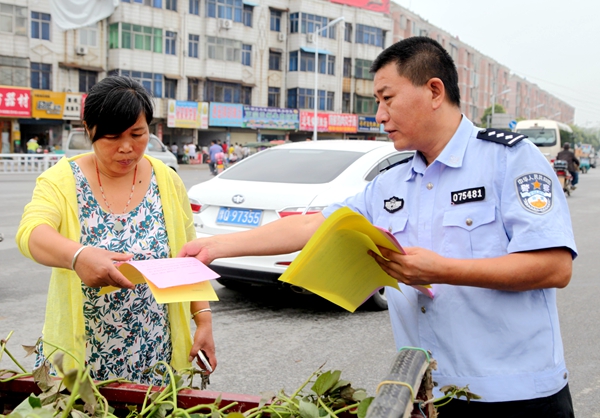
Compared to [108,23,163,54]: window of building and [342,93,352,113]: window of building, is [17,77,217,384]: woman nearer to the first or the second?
[108,23,163,54]: window of building

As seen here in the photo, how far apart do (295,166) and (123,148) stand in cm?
415

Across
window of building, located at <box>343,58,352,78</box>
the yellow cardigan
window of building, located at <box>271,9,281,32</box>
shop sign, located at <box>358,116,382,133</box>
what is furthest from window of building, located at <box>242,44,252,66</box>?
the yellow cardigan

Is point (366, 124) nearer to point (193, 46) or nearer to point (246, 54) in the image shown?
point (246, 54)

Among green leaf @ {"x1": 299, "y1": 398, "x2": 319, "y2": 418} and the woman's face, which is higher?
the woman's face

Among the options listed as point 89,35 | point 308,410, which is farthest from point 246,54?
point 308,410

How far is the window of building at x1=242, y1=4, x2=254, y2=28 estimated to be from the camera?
139 ft

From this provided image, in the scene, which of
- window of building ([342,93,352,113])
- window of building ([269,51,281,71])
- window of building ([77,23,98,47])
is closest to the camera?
window of building ([77,23,98,47])

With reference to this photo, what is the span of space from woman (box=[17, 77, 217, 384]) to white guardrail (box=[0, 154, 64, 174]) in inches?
929

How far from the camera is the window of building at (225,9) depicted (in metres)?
40.3

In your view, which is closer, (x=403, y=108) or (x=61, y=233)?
(x=403, y=108)

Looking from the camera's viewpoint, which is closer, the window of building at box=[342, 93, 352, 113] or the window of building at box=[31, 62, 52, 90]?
the window of building at box=[31, 62, 52, 90]

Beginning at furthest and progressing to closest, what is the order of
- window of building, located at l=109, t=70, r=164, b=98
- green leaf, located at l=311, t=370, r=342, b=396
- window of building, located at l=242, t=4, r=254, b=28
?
window of building, located at l=242, t=4, r=254, b=28 → window of building, located at l=109, t=70, r=164, b=98 → green leaf, located at l=311, t=370, r=342, b=396

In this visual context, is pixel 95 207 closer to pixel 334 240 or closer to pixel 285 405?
pixel 334 240

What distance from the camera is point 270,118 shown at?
42.8 m
